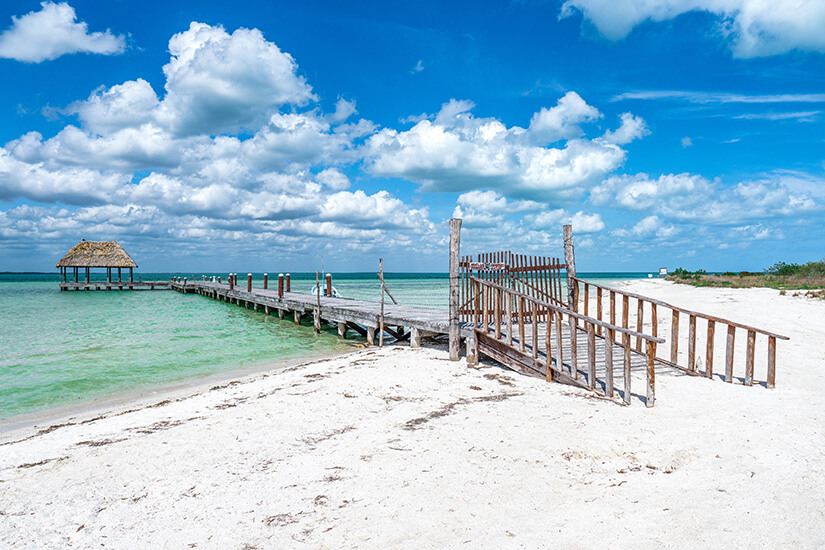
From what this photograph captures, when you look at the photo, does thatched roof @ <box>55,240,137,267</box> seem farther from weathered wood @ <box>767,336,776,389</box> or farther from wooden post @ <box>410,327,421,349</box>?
weathered wood @ <box>767,336,776,389</box>

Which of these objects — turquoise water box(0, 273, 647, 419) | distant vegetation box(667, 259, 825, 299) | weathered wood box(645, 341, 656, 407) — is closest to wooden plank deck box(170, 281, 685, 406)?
weathered wood box(645, 341, 656, 407)

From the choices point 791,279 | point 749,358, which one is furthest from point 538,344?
point 791,279

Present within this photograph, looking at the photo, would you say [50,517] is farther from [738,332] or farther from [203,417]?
[738,332]

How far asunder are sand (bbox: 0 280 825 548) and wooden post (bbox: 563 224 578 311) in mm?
2891

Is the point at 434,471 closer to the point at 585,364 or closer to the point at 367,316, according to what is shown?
the point at 585,364

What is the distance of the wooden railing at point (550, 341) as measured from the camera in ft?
22.5

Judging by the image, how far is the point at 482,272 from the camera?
1031 cm

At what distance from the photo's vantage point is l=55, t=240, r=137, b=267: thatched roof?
4922 cm

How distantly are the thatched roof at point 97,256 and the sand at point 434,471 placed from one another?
50288mm

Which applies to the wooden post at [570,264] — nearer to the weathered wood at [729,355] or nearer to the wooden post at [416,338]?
the weathered wood at [729,355]

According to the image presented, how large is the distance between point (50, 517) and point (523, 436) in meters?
4.75

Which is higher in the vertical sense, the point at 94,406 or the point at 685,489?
the point at 685,489

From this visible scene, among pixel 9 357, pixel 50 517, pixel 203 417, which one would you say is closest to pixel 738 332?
pixel 203 417

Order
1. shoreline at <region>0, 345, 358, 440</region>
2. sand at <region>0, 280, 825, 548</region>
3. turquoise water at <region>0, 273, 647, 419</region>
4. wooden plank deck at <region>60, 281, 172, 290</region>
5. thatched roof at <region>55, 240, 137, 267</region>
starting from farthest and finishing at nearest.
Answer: wooden plank deck at <region>60, 281, 172, 290</region> < thatched roof at <region>55, 240, 137, 267</region> < turquoise water at <region>0, 273, 647, 419</region> < shoreline at <region>0, 345, 358, 440</region> < sand at <region>0, 280, 825, 548</region>
